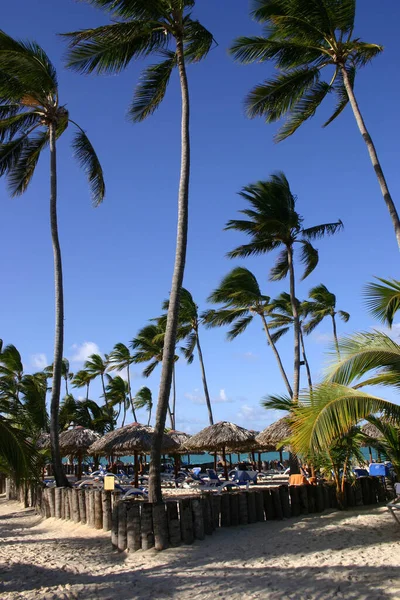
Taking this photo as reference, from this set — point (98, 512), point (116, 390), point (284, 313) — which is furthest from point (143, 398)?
point (98, 512)

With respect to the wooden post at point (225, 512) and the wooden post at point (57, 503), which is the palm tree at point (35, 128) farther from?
the wooden post at point (225, 512)

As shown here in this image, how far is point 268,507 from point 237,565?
2.81 meters

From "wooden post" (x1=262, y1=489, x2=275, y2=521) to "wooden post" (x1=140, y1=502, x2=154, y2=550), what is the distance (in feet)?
8.55

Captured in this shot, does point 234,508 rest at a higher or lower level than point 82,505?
lower

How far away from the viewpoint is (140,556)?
7809 millimetres

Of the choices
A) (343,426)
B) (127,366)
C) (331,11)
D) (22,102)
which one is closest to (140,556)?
(343,426)

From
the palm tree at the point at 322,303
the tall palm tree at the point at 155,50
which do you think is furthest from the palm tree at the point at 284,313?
the tall palm tree at the point at 155,50

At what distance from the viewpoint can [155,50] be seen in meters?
12.1

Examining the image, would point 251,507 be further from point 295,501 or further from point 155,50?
point 155,50

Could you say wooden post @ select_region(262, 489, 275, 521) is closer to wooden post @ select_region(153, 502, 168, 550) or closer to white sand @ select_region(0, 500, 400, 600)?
white sand @ select_region(0, 500, 400, 600)

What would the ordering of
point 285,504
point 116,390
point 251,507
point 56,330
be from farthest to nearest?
point 116,390, point 56,330, point 285,504, point 251,507

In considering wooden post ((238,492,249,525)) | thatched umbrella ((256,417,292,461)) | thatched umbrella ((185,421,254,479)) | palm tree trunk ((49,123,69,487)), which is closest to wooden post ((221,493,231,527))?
wooden post ((238,492,249,525))

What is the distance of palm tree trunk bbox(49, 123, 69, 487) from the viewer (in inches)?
531

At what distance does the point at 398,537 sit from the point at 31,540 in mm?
7193
